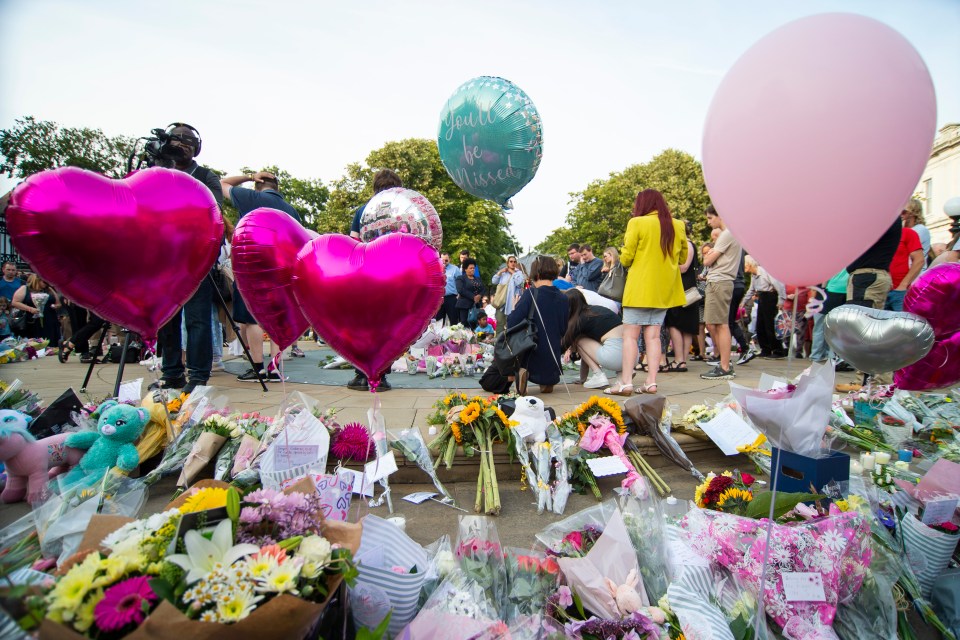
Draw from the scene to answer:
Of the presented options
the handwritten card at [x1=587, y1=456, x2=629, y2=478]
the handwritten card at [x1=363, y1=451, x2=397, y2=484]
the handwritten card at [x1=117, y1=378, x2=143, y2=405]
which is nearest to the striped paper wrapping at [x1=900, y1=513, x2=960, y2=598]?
the handwritten card at [x1=587, y1=456, x2=629, y2=478]

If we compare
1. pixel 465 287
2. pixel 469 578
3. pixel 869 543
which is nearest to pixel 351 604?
pixel 469 578

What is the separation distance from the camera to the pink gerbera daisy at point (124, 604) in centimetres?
92

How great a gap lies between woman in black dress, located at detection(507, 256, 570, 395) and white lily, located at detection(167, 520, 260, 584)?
3539 mm

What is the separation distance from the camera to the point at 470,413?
3.04m

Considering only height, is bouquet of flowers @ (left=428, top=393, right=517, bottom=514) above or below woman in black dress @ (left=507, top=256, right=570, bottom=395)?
below

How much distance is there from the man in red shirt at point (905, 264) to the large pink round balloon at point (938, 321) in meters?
2.79

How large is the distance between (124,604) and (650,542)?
1617 millimetres

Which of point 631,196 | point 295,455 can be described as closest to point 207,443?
point 295,455

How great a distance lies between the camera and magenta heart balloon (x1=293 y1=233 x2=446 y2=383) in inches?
71.0

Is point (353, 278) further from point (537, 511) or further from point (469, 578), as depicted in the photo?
point (537, 511)

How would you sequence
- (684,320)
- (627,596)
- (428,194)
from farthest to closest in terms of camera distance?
(428,194) → (684,320) → (627,596)

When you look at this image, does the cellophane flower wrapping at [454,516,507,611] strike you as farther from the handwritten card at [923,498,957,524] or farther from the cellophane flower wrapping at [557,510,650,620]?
the handwritten card at [923,498,957,524]

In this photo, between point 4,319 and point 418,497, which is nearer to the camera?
point 418,497

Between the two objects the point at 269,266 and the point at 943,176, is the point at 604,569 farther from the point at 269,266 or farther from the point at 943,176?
the point at 943,176
